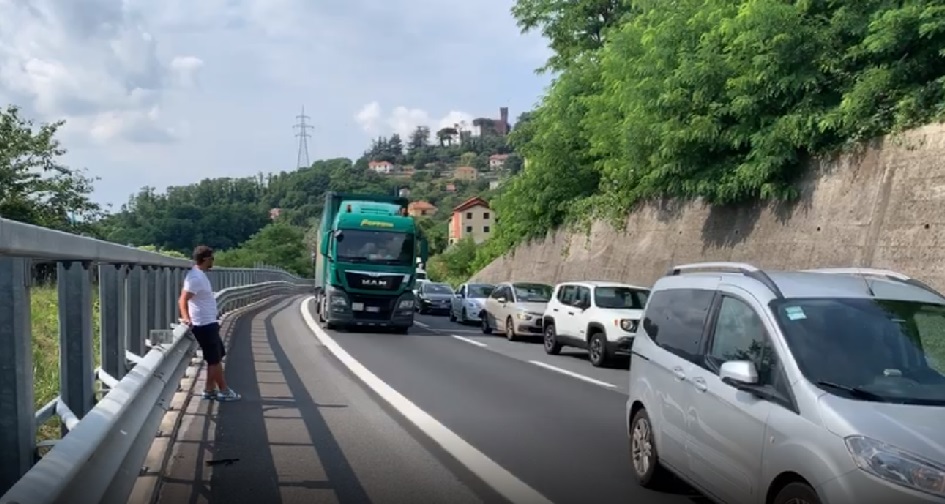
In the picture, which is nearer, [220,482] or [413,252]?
[220,482]

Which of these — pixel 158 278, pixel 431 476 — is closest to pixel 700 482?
pixel 431 476

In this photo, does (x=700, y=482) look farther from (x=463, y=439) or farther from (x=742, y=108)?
(x=742, y=108)

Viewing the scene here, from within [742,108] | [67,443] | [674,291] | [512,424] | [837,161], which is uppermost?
[742,108]

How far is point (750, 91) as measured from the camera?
844 inches

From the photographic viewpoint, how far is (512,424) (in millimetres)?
9953

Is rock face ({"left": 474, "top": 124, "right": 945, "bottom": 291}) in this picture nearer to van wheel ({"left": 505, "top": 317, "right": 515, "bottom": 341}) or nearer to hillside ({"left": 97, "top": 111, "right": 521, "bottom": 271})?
van wheel ({"left": 505, "top": 317, "right": 515, "bottom": 341})

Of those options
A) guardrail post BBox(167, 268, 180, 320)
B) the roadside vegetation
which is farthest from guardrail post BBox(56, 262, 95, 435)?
the roadside vegetation

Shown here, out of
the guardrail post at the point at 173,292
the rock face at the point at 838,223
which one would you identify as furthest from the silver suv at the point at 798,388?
the rock face at the point at 838,223

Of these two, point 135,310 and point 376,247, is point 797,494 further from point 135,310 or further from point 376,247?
point 376,247

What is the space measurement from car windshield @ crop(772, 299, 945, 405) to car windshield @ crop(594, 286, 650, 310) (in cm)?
1209

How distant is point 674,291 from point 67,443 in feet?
15.7

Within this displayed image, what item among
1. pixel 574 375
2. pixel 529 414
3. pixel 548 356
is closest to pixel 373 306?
pixel 548 356

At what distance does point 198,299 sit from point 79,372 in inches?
172

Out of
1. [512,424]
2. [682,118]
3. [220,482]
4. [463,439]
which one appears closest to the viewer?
[220,482]
